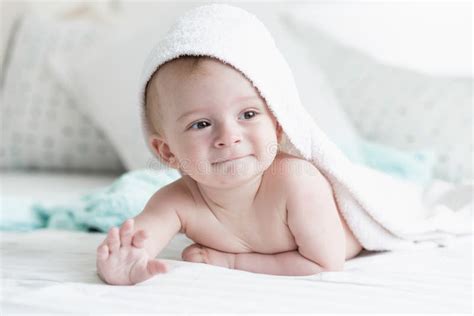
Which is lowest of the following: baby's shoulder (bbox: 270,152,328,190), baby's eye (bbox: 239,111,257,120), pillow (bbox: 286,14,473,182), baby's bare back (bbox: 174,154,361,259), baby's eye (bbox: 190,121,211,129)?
baby's bare back (bbox: 174,154,361,259)

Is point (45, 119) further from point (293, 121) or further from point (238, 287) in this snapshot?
point (238, 287)

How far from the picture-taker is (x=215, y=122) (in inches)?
42.2

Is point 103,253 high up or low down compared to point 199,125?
down

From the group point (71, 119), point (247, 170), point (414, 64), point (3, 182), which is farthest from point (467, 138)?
point (3, 182)

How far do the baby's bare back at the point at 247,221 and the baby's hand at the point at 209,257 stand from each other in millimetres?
16

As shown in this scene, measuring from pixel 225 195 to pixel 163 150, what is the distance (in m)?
0.14

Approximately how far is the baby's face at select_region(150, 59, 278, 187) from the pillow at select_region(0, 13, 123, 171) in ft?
4.13

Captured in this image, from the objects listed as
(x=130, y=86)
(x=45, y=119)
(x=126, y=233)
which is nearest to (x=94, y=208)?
(x=126, y=233)

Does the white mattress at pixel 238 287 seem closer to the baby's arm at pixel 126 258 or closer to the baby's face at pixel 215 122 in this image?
the baby's arm at pixel 126 258

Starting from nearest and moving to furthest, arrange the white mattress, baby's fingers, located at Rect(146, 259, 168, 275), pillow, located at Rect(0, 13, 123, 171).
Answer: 1. the white mattress
2. baby's fingers, located at Rect(146, 259, 168, 275)
3. pillow, located at Rect(0, 13, 123, 171)

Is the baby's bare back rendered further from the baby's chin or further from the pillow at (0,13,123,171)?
the pillow at (0,13,123,171)

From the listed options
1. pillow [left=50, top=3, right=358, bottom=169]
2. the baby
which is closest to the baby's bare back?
the baby

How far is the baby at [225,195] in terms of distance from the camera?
41.8 inches

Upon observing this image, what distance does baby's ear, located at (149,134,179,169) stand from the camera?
1205mm
